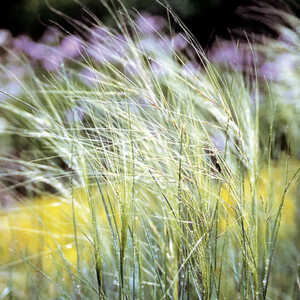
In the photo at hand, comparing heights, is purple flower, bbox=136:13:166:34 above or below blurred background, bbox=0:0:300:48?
below

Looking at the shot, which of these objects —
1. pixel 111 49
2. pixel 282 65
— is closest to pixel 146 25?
pixel 111 49

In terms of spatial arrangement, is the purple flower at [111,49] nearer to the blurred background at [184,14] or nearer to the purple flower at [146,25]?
the purple flower at [146,25]

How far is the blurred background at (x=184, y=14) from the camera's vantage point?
8.67 feet

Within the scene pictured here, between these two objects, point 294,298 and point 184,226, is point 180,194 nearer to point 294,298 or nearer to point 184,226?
point 184,226

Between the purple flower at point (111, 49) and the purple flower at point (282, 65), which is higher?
the purple flower at point (282, 65)

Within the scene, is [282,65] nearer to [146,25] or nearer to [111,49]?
[146,25]

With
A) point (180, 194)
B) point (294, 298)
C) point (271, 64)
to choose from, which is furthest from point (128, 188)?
point (271, 64)

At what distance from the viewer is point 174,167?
708 mm

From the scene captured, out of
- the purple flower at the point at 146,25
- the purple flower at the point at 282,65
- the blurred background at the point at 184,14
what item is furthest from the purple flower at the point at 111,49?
the blurred background at the point at 184,14

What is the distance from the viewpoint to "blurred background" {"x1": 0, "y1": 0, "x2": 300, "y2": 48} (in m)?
2.64

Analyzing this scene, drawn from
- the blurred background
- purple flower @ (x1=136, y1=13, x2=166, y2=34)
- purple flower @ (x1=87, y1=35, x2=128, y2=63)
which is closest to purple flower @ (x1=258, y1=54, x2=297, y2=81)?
purple flower @ (x1=136, y1=13, x2=166, y2=34)

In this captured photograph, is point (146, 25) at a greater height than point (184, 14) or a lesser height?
lesser

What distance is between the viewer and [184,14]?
8.64 feet

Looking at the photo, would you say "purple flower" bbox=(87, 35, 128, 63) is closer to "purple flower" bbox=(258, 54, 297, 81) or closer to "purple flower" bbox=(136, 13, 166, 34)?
"purple flower" bbox=(136, 13, 166, 34)
